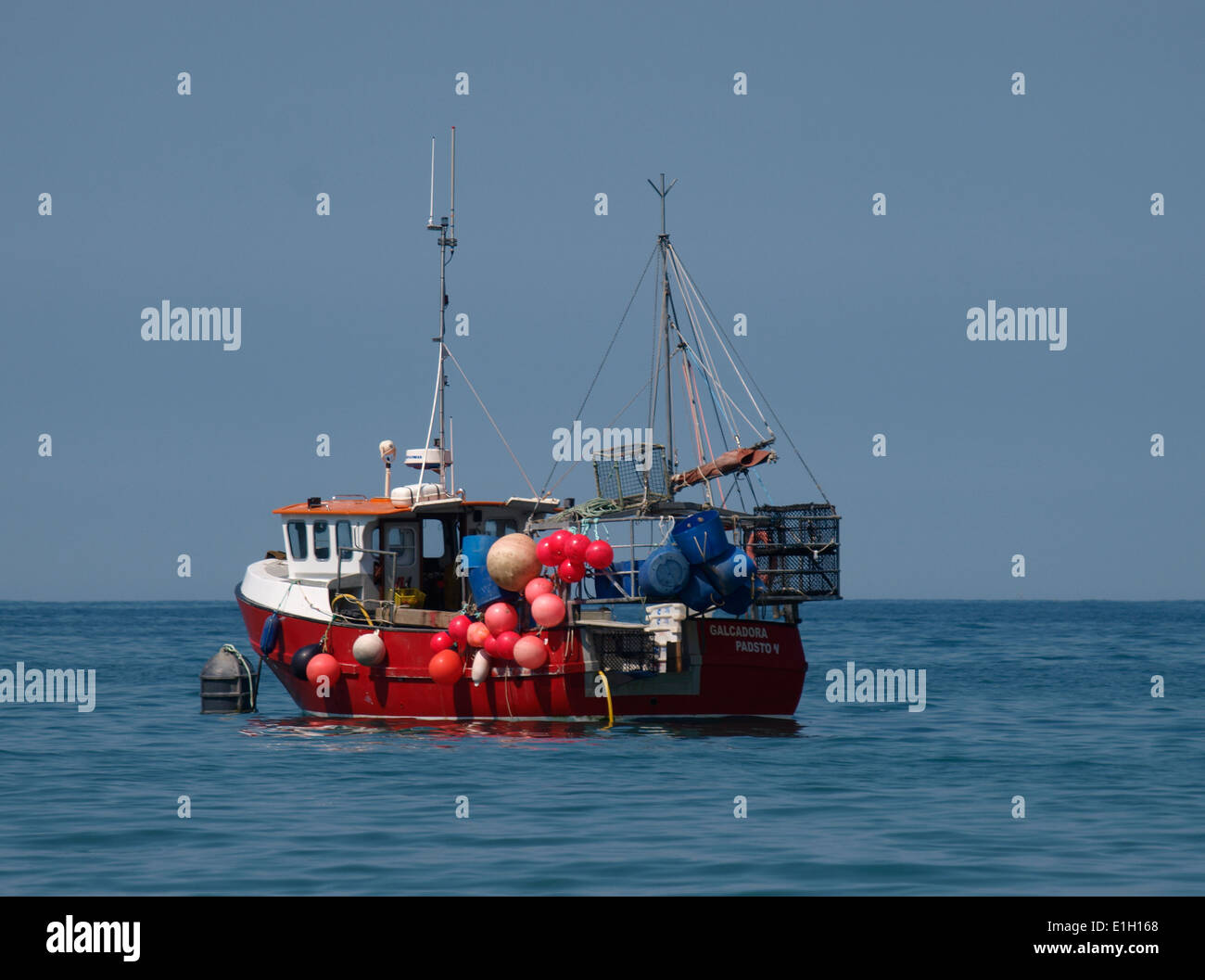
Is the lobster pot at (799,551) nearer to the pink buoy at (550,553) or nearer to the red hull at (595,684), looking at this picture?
the red hull at (595,684)

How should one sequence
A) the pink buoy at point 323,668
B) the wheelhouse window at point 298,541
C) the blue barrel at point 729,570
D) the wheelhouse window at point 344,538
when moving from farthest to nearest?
the wheelhouse window at point 298,541, the wheelhouse window at point 344,538, the pink buoy at point 323,668, the blue barrel at point 729,570

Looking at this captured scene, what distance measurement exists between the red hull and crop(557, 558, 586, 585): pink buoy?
116cm

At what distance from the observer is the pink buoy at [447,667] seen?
88.3 ft

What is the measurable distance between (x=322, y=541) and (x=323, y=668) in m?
3.64

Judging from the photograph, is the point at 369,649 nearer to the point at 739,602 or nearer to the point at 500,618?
the point at 500,618

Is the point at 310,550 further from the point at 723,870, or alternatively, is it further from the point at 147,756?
the point at 723,870

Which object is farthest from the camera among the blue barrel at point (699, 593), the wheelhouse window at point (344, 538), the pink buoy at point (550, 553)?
the wheelhouse window at point (344, 538)

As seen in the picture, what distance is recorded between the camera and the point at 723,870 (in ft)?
51.9

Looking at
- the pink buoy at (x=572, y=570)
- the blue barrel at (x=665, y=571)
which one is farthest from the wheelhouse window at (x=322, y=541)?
the blue barrel at (x=665, y=571)

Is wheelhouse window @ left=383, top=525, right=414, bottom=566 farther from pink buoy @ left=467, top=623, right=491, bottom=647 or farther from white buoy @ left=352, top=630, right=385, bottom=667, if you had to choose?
pink buoy @ left=467, top=623, right=491, bottom=647

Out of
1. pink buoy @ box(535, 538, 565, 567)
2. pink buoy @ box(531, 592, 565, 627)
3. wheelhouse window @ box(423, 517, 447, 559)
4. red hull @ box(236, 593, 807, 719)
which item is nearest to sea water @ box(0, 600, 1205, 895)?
red hull @ box(236, 593, 807, 719)

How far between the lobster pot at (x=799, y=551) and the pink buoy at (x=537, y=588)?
3.73m
